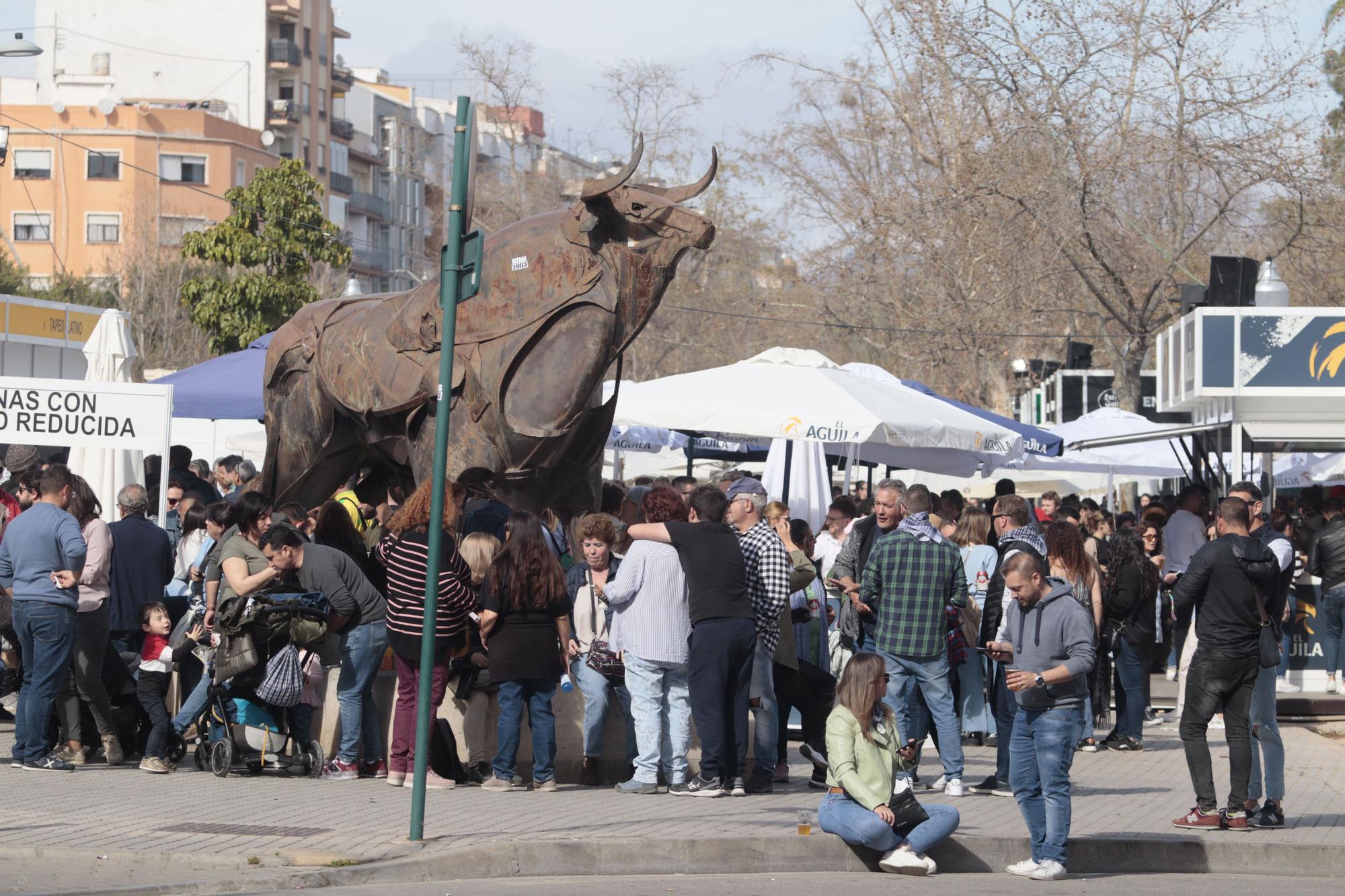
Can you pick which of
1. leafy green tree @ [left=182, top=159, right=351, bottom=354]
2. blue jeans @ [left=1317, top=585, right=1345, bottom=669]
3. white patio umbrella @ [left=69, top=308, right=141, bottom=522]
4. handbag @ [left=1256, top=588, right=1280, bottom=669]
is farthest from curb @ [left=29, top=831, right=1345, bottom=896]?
leafy green tree @ [left=182, top=159, right=351, bottom=354]

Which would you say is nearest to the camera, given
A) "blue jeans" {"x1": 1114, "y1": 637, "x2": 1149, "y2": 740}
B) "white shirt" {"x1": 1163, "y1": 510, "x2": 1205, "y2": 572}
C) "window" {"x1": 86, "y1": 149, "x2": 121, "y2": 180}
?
"blue jeans" {"x1": 1114, "y1": 637, "x2": 1149, "y2": 740}

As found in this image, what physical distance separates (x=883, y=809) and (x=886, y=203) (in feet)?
90.4

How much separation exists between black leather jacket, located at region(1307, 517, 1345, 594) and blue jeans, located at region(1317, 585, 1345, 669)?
10cm

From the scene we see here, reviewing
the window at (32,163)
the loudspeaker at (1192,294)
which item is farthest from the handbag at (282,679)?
the window at (32,163)

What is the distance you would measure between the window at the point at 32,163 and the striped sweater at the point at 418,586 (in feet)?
217

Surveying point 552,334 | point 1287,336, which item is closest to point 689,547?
point 552,334

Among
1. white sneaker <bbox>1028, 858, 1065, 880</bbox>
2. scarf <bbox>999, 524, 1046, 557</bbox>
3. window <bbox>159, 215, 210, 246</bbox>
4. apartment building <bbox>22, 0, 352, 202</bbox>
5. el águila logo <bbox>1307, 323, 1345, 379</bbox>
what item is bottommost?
white sneaker <bbox>1028, 858, 1065, 880</bbox>

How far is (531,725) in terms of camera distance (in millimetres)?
11102

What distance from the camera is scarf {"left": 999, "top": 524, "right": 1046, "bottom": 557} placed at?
40.9 ft

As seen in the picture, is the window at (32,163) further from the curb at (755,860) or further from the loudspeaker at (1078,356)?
the curb at (755,860)

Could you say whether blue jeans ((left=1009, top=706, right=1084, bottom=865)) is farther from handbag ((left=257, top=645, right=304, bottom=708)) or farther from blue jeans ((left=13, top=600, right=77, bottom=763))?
blue jeans ((left=13, top=600, right=77, bottom=763))

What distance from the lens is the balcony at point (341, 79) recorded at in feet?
292

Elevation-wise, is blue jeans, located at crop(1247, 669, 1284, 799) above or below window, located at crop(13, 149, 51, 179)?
below

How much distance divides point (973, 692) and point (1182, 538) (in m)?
4.10
